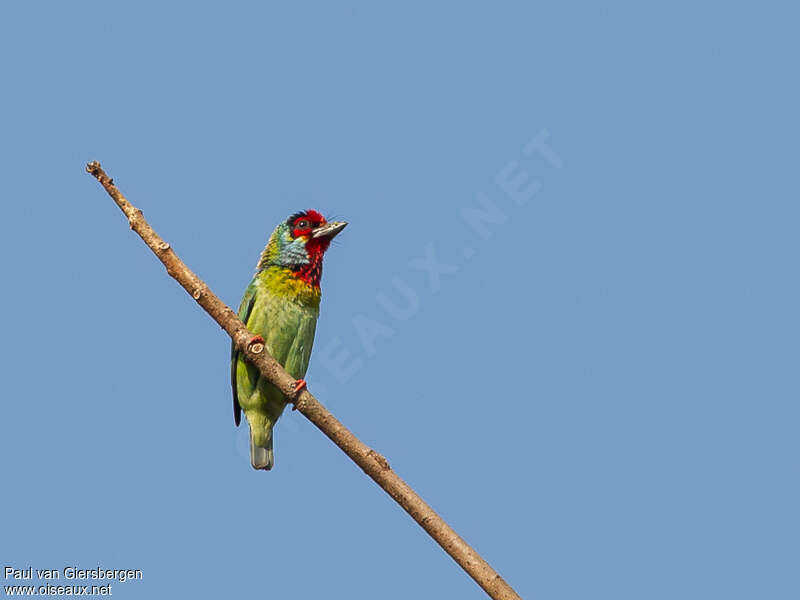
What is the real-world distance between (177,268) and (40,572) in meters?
2.56

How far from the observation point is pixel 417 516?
525 centimetres

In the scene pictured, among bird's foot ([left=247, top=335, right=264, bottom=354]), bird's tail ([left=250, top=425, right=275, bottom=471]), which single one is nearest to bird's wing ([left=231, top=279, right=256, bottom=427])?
bird's tail ([left=250, top=425, right=275, bottom=471])

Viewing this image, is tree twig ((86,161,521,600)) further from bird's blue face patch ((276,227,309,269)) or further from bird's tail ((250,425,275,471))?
bird's tail ((250,425,275,471))

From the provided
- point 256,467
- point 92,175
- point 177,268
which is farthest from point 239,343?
point 256,467

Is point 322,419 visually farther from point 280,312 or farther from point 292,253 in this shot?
point 292,253

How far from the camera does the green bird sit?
7906 mm

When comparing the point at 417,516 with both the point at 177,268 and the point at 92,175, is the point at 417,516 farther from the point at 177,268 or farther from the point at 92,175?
the point at 92,175

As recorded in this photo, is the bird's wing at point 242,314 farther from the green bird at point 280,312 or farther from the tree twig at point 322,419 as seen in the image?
the tree twig at point 322,419

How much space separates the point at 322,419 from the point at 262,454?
271cm

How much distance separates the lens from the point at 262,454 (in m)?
8.34

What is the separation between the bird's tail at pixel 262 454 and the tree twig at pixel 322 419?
2365 millimetres

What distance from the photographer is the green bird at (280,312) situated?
791 cm

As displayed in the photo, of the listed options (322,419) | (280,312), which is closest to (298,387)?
(322,419)

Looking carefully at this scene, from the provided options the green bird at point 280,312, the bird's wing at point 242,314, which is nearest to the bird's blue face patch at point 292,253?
the green bird at point 280,312
